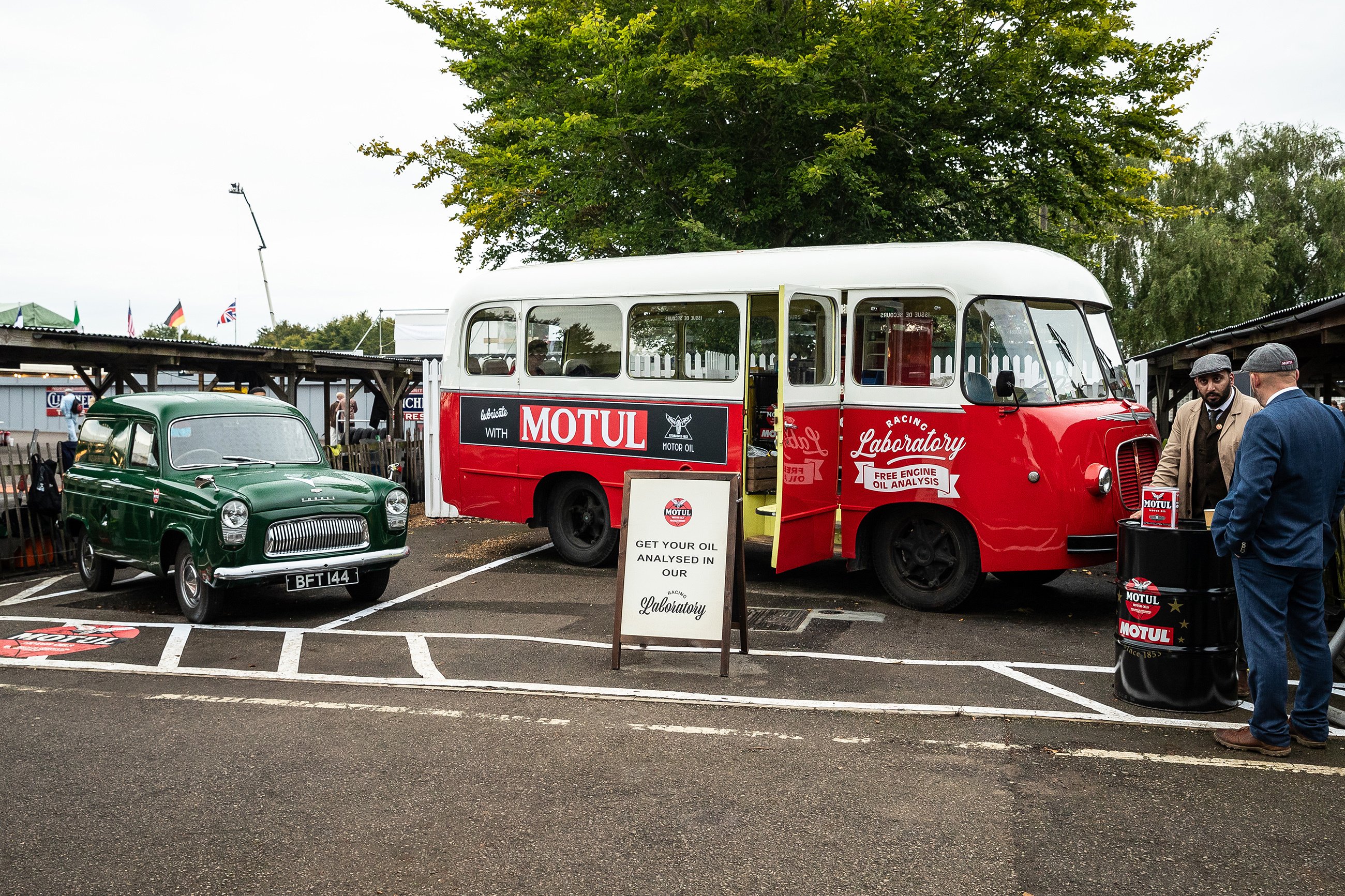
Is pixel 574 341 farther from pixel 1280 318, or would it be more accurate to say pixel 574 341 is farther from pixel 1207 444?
pixel 1280 318

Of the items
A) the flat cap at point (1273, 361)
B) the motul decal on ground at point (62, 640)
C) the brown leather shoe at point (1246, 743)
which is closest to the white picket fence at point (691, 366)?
the motul decal on ground at point (62, 640)

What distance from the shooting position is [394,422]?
20.4 meters

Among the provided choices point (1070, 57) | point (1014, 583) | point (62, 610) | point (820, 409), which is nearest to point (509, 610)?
point (820, 409)

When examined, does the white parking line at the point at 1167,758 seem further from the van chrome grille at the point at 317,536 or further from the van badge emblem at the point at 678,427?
the van chrome grille at the point at 317,536

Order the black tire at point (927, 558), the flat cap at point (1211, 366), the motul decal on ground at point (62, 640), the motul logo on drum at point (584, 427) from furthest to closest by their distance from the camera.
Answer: the motul logo on drum at point (584, 427) < the black tire at point (927, 558) < the motul decal on ground at point (62, 640) < the flat cap at point (1211, 366)

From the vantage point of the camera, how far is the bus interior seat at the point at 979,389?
8406mm

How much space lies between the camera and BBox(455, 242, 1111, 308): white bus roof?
8.54 meters

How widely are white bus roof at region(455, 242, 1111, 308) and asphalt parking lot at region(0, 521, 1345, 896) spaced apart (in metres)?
2.71

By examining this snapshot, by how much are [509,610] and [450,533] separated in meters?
5.39

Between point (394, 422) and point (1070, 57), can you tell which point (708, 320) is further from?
point (394, 422)

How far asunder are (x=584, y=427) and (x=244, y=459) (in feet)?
10.4

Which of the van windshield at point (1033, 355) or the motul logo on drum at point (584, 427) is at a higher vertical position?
the van windshield at point (1033, 355)

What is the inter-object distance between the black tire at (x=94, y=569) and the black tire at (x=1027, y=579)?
27.2 feet

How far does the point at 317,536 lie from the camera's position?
28.5 feet
